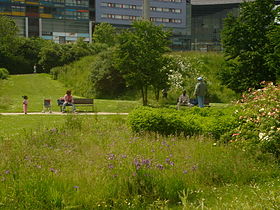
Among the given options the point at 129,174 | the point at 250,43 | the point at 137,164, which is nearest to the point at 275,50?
the point at 250,43

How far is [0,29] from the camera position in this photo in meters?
51.5

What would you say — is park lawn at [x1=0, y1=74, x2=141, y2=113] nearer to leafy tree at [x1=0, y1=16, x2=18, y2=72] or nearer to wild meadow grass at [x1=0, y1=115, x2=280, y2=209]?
leafy tree at [x1=0, y1=16, x2=18, y2=72]

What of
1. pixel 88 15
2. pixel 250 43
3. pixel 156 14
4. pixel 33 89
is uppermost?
pixel 156 14

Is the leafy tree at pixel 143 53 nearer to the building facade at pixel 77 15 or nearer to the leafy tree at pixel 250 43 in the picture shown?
the leafy tree at pixel 250 43

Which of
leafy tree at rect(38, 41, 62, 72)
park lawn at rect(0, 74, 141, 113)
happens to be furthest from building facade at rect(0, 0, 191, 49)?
park lawn at rect(0, 74, 141, 113)

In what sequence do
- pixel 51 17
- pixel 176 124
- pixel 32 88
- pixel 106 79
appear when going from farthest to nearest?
pixel 51 17
pixel 32 88
pixel 106 79
pixel 176 124

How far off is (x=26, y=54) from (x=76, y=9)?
39.5 m

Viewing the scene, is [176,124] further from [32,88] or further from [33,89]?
[32,88]

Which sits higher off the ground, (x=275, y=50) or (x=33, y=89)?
(x=275, y=50)

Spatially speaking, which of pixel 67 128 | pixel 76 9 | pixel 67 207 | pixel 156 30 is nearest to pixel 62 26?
pixel 76 9

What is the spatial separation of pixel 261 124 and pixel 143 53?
13106 millimetres

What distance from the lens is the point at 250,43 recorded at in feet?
68.8

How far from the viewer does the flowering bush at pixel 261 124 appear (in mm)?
7988

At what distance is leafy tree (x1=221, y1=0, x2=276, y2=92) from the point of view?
20531 millimetres
